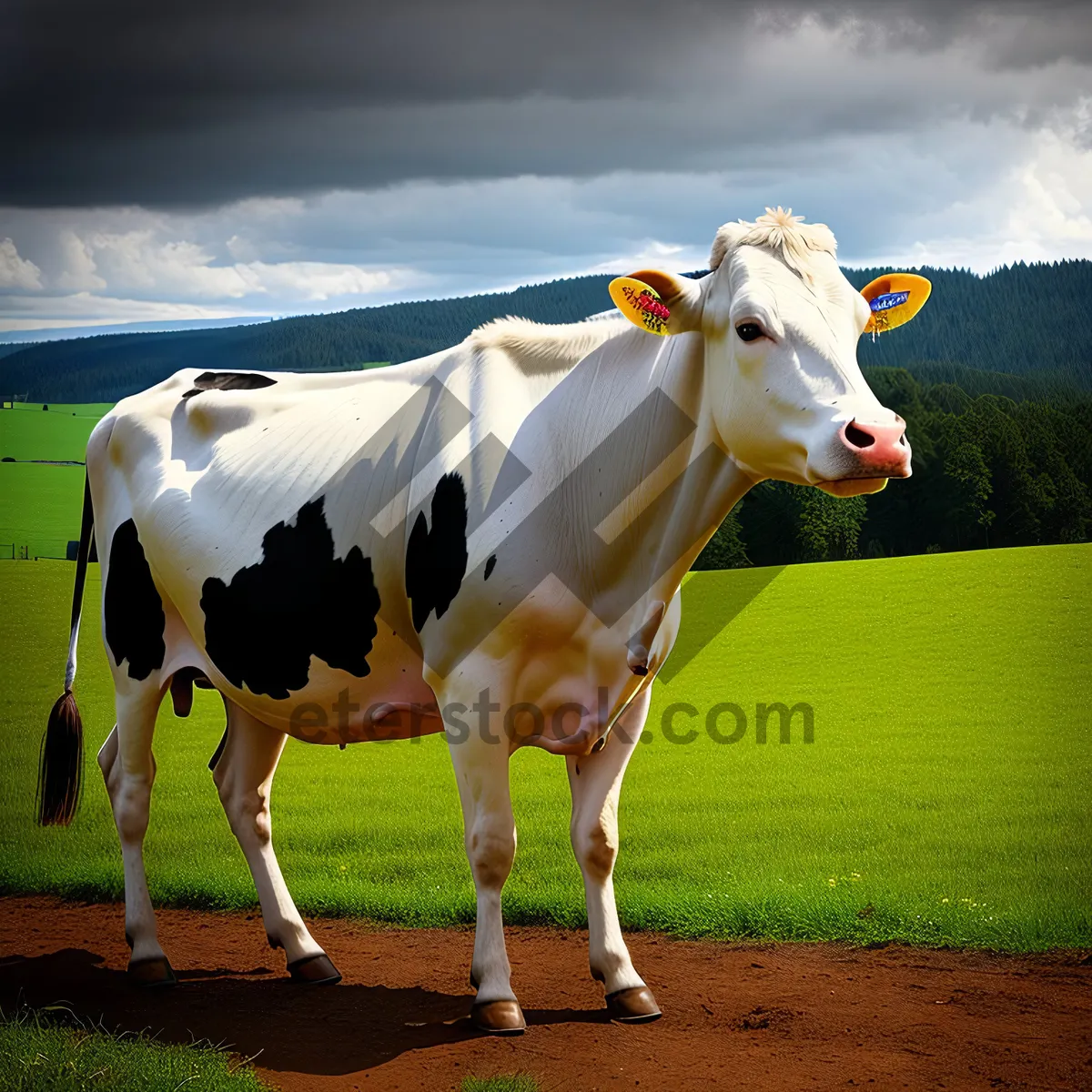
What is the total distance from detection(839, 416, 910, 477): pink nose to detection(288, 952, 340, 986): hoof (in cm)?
368

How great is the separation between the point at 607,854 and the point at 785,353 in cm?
227

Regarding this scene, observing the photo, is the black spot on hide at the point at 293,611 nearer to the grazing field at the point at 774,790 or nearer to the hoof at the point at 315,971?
the hoof at the point at 315,971

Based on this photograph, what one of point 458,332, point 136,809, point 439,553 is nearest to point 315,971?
point 136,809

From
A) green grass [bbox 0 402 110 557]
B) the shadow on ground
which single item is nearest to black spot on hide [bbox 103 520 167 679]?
the shadow on ground

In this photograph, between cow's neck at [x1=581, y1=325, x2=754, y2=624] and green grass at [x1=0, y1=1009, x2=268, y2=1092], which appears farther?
cow's neck at [x1=581, y1=325, x2=754, y2=624]

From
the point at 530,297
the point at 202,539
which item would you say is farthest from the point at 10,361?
the point at 202,539

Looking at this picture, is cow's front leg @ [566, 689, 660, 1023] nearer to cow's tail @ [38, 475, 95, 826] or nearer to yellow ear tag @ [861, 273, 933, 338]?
yellow ear tag @ [861, 273, 933, 338]

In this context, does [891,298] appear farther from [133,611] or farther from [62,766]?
[62,766]

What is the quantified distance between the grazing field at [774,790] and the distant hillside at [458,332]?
8.88 ft

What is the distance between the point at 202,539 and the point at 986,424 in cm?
1217

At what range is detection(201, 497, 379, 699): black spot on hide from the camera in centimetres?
507

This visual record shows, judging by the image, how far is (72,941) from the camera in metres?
6.60

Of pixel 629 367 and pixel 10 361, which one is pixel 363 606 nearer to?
pixel 629 367

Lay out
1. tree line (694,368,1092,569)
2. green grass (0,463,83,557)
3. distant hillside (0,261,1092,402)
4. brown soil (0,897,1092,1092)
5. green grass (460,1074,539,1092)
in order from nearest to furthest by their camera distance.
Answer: green grass (460,1074,539,1092) < brown soil (0,897,1092,1092) < tree line (694,368,1092,569) < green grass (0,463,83,557) < distant hillside (0,261,1092,402)
